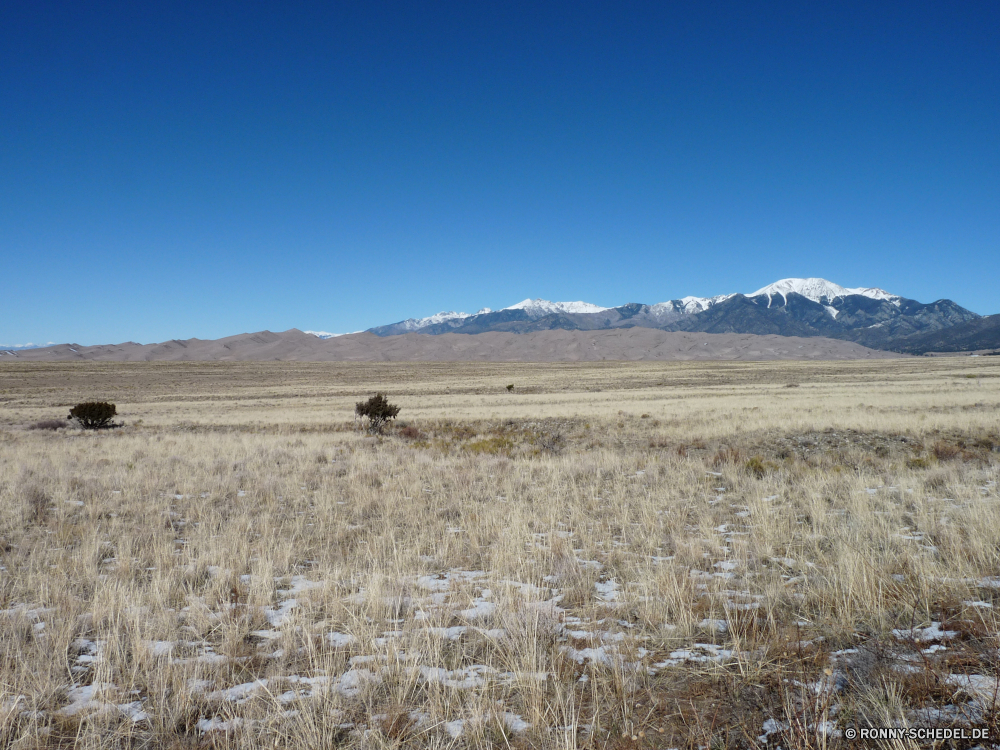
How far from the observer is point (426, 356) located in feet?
600

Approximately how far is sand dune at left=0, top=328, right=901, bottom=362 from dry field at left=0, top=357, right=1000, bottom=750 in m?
162

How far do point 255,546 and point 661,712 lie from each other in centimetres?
532

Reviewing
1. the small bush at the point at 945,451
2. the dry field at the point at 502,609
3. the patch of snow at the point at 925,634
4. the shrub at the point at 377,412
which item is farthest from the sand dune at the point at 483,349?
the patch of snow at the point at 925,634

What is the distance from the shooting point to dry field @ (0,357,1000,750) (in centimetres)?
298

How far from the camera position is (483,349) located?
621ft

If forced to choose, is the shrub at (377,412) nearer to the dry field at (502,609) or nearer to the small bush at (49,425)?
the dry field at (502,609)

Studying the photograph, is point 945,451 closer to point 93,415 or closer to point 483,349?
point 93,415

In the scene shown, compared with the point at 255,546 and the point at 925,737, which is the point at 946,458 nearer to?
the point at 925,737

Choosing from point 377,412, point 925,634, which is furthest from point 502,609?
point 377,412

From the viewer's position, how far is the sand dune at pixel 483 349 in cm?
17412

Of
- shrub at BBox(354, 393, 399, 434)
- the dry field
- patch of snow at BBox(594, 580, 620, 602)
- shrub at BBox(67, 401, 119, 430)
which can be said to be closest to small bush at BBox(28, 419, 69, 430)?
shrub at BBox(67, 401, 119, 430)

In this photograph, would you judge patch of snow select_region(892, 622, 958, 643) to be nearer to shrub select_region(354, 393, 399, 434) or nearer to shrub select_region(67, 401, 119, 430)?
shrub select_region(354, 393, 399, 434)

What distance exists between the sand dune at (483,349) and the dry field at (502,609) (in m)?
162

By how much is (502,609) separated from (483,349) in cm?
18547
